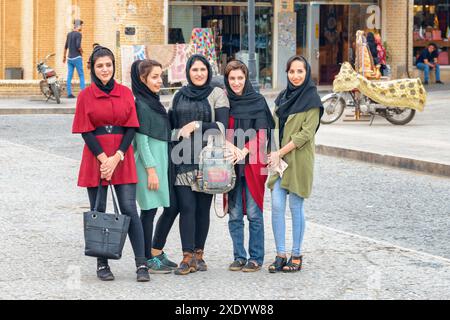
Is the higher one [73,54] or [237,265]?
[73,54]

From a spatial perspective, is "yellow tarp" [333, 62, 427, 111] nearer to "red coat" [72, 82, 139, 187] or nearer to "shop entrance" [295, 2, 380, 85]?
"shop entrance" [295, 2, 380, 85]

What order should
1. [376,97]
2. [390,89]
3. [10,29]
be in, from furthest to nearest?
[10,29] → [376,97] → [390,89]

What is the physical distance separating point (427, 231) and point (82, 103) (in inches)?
157

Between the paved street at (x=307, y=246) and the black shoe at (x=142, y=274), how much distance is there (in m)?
0.05

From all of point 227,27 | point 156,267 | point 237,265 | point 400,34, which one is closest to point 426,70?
point 400,34

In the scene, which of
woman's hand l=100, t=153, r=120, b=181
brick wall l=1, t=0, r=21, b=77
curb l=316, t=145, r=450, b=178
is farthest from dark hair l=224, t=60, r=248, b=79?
brick wall l=1, t=0, r=21, b=77

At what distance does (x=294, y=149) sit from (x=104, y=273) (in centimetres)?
180

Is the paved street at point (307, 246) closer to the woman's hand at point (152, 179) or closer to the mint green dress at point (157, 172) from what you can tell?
the mint green dress at point (157, 172)

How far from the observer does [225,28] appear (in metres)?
32.4

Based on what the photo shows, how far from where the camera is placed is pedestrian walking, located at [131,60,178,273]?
363 inches

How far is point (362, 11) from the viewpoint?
113ft

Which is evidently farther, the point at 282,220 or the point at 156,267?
the point at 282,220

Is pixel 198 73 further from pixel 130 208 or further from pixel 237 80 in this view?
pixel 130 208
